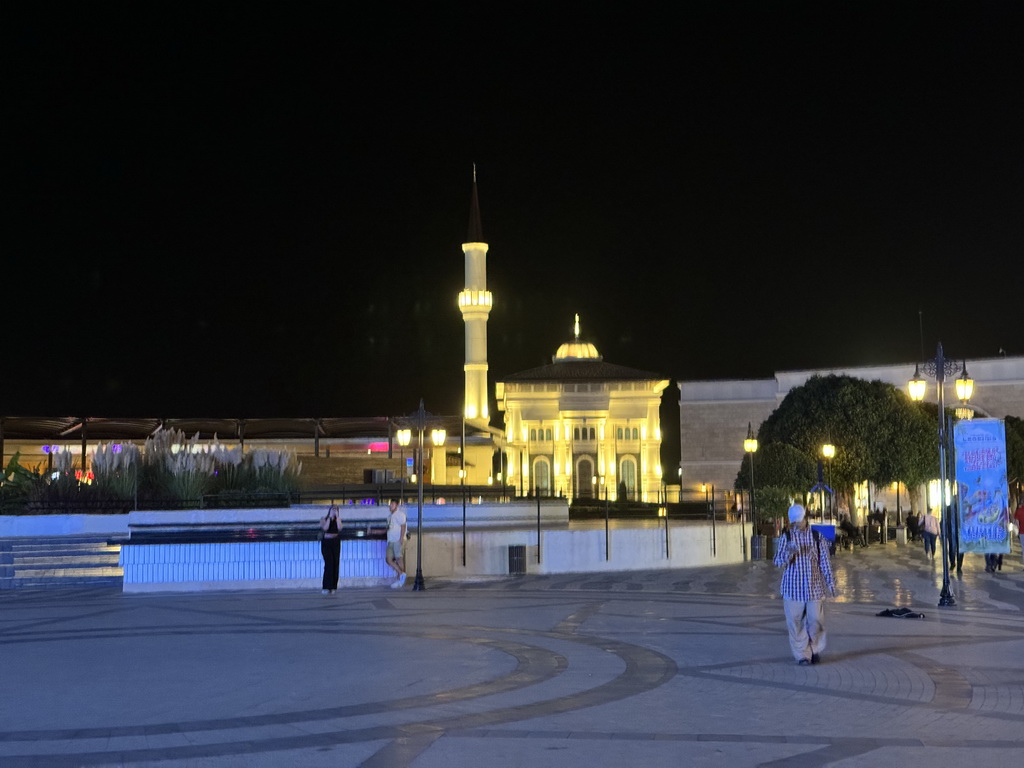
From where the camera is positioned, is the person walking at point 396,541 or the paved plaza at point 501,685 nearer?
the paved plaza at point 501,685

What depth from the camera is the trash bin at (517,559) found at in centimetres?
2203

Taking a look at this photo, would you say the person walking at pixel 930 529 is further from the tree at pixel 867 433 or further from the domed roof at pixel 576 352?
the domed roof at pixel 576 352

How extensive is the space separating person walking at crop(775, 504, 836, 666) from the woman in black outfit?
9093mm

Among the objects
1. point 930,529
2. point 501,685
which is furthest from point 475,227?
point 501,685

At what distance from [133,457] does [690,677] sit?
53.3ft

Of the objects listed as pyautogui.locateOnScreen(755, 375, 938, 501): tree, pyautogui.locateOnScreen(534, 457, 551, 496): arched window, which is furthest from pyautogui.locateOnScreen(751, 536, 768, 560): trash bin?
pyautogui.locateOnScreen(534, 457, 551, 496): arched window

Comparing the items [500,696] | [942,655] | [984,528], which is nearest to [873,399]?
[984,528]

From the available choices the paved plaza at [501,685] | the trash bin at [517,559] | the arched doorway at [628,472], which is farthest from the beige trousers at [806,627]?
the arched doorway at [628,472]

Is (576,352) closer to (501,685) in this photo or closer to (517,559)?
(517,559)

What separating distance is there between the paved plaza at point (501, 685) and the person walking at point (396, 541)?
250 centimetres

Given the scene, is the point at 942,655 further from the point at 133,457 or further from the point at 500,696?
the point at 133,457

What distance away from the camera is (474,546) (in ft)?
71.1

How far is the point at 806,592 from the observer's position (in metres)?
10.2

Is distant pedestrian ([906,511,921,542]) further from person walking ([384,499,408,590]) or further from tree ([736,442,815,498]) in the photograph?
person walking ([384,499,408,590])
